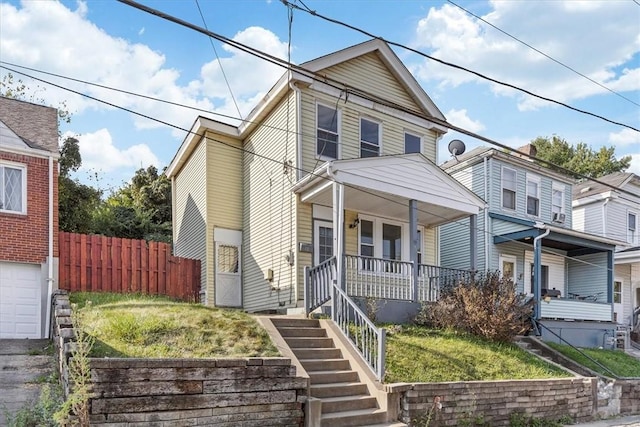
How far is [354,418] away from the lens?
6.79m

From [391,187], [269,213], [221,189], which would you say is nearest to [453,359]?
[391,187]

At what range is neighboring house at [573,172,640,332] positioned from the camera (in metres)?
21.5

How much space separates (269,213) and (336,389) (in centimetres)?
703

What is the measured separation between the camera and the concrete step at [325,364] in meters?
7.77

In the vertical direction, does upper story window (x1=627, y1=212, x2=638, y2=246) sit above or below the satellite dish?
below

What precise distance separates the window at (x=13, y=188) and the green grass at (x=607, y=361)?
13.1 meters

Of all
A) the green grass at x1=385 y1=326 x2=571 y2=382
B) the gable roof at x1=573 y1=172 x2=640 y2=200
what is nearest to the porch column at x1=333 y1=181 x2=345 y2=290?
the green grass at x1=385 y1=326 x2=571 y2=382

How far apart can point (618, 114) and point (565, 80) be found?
1214mm

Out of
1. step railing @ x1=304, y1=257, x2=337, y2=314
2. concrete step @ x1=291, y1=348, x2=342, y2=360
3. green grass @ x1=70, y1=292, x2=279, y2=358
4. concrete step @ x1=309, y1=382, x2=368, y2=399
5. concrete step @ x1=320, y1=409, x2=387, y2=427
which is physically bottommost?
concrete step @ x1=320, y1=409, x2=387, y2=427

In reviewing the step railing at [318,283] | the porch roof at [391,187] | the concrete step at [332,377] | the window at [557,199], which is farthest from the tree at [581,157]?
the concrete step at [332,377]

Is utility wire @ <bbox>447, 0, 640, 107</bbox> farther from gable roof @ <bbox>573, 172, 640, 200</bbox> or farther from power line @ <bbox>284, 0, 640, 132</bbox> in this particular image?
gable roof @ <bbox>573, 172, 640, 200</bbox>

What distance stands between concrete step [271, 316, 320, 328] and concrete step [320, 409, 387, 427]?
2429 millimetres

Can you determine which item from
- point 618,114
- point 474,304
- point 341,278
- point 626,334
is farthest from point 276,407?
point 626,334

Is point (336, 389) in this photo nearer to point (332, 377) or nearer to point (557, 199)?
point (332, 377)
